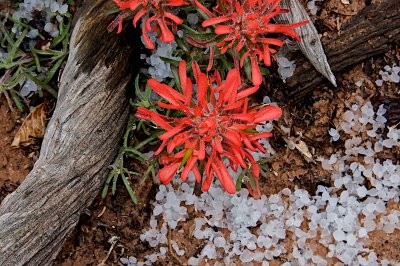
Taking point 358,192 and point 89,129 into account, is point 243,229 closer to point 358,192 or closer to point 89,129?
point 358,192

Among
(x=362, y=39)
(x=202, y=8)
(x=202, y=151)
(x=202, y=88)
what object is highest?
(x=202, y=8)

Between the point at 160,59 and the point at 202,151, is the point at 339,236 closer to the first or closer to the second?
the point at 202,151

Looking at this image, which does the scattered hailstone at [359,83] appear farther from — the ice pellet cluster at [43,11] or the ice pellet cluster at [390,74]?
the ice pellet cluster at [43,11]

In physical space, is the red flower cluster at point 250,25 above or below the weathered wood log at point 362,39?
above

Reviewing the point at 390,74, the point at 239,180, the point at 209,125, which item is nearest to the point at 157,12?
the point at 209,125

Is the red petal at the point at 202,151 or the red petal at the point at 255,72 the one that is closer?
the red petal at the point at 202,151

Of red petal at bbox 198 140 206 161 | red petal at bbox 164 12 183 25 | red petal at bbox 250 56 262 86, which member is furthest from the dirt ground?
red petal at bbox 198 140 206 161

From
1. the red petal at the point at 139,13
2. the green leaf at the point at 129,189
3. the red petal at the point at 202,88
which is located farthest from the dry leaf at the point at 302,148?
the red petal at the point at 139,13
